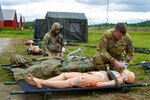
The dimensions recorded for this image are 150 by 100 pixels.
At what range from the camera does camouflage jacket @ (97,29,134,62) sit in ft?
24.1

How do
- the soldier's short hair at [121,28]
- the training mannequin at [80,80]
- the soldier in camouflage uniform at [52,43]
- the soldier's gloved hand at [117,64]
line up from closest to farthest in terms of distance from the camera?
the training mannequin at [80,80] → the soldier's short hair at [121,28] → the soldier's gloved hand at [117,64] → the soldier in camouflage uniform at [52,43]

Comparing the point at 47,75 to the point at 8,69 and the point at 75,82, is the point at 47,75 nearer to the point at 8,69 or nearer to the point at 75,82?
the point at 75,82

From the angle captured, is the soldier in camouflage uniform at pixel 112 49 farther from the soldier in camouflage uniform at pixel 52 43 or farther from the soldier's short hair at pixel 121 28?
the soldier in camouflage uniform at pixel 52 43

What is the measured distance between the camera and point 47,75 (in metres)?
7.57

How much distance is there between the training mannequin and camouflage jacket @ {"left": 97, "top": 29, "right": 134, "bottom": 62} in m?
0.44

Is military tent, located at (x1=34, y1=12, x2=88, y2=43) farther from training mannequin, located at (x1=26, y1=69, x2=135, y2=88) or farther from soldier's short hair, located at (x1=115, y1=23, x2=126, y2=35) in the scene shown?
soldier's short hair, located at (x1=115, y1=23, x2=126, y2=35)

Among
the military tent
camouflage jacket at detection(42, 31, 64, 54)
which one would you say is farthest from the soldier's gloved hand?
the military tent

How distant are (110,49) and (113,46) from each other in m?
0.11

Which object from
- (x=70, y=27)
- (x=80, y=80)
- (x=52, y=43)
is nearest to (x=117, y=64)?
(x=80, y=80)

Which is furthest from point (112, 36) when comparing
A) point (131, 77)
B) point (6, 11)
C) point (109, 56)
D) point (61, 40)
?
point (6, 11)

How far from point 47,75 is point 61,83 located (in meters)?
1.08

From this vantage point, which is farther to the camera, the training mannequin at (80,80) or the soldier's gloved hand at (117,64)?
the soldier's gloved hand at (117,64)

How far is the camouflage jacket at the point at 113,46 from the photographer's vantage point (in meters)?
7.35

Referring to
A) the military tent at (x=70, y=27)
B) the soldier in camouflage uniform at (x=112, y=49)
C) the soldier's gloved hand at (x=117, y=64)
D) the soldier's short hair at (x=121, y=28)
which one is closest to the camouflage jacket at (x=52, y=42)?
the soldier in camouflage uniform at (x=112, y=49)
